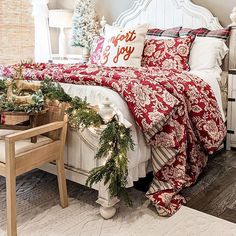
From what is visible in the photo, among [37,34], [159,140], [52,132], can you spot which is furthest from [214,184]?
[37,34]

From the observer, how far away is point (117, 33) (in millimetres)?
3691

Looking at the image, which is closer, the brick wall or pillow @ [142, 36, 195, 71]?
pillow @ [142, 36, 195, 71]

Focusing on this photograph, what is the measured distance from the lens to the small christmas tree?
15.5 feet

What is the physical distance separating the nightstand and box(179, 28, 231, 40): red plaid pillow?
0.43 meters

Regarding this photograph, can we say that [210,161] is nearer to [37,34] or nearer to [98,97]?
[98,97]

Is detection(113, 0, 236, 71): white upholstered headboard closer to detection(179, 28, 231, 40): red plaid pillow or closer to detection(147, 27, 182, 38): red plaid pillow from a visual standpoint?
detection(179, 28, 231, 40): red plaid pillow

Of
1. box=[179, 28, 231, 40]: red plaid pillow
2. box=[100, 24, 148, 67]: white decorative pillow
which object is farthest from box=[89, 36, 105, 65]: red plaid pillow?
box=[179, 28, 231, 40]: red plaid pillow

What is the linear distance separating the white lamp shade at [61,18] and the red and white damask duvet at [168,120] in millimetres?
2417

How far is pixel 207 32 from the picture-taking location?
3.70 metres

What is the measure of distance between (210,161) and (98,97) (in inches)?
57.9

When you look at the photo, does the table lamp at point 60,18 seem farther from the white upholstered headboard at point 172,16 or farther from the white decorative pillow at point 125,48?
the white decorative pillow at point 125,48

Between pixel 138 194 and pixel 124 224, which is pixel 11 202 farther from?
pixel 138 194

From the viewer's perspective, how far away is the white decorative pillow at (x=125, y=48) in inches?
139

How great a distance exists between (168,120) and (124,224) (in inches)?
28.3
